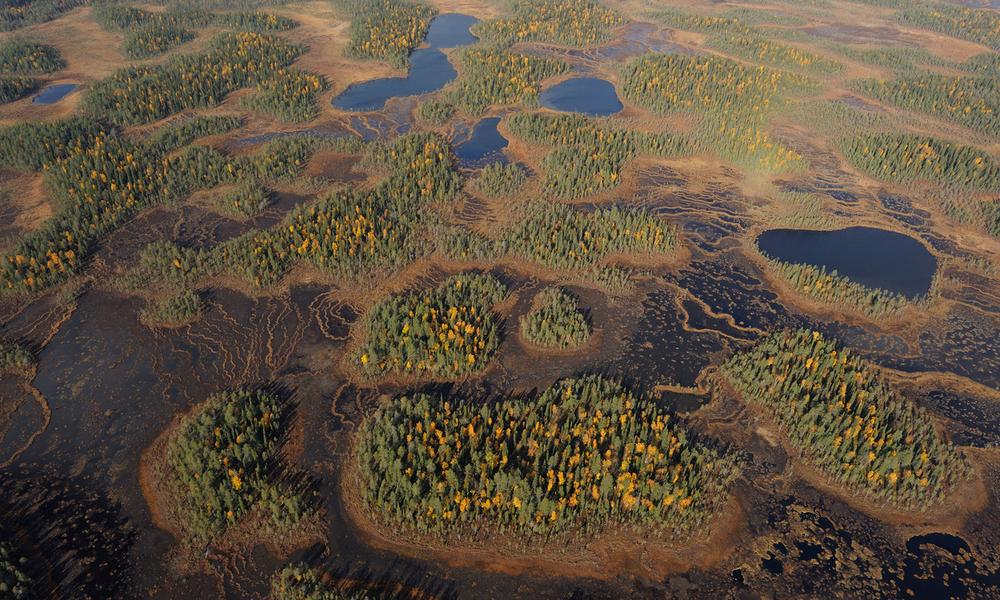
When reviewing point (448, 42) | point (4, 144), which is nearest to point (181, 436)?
point (4, 144)

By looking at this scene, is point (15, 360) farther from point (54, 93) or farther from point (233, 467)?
point (54, 93)

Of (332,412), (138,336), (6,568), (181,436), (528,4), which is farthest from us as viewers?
(528,4)

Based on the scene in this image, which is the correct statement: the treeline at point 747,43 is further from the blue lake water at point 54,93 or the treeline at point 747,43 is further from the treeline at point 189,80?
the blue lake water at point 54,93

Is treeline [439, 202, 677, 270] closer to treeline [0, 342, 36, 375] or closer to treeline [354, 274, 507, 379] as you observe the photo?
treeline [354, 274, 507, 379]

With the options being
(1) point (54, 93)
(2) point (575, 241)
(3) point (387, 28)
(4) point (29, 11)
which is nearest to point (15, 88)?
(1) point (54, 93)

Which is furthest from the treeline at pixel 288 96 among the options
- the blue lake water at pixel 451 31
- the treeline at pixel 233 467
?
the treeline at pixel 233 467

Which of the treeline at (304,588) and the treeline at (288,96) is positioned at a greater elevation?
the treeline at (288,96)

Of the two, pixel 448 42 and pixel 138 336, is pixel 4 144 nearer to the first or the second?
pixel 138 336
